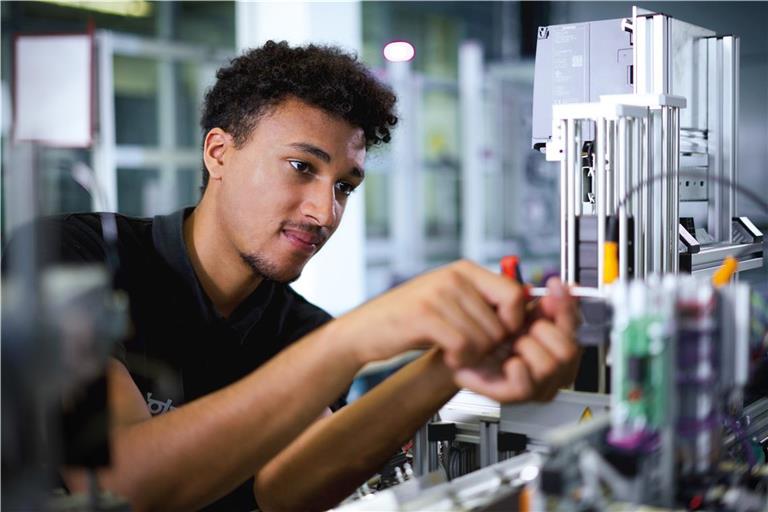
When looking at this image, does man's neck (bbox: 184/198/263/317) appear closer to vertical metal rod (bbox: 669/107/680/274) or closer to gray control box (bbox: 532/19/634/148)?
gray control box (bbox: 532/19/634/148)

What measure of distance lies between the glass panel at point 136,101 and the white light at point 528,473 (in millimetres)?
3379

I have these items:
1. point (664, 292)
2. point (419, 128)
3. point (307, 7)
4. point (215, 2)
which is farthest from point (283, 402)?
point (419, 128)

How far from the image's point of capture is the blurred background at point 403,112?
147 inches

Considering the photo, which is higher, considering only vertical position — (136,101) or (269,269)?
(136,101)

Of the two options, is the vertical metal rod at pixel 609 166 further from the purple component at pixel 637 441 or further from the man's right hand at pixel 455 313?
the purple component at pixel 637 441

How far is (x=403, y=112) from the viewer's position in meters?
4.70

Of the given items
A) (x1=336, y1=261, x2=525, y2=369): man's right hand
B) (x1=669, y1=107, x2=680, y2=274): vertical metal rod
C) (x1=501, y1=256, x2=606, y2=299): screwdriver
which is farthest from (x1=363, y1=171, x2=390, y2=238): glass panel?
(x1=336, y1=261, x2=525, y2=369): man's right hand

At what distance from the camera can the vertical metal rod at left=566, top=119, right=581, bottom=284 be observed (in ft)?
4.05

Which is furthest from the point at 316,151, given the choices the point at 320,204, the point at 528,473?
the point at 528,473

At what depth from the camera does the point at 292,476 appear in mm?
1430

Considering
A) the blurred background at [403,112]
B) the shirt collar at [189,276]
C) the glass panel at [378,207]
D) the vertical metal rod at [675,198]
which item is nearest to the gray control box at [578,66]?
the vertical metal rod at [675,198]

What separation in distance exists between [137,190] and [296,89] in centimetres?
251

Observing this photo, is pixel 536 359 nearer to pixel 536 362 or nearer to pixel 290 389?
pixel 536 362

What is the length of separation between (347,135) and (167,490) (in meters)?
0.87
